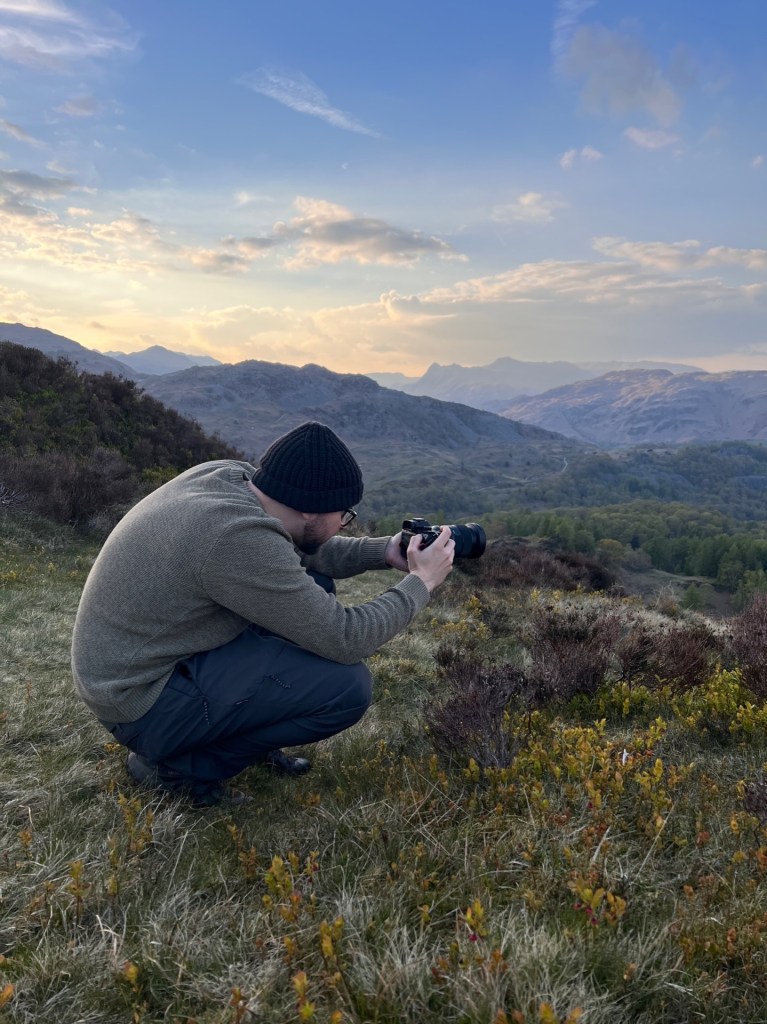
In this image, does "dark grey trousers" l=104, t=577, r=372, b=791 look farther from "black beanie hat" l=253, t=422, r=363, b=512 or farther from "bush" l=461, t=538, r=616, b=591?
"bush" l=461, t=538, r=616, b=591

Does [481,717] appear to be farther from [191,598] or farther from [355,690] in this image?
[191,598]

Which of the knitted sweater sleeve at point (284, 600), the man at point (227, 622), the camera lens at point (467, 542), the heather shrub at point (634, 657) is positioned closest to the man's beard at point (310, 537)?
the man at point (227, 622)

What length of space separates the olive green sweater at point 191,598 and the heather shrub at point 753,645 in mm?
2935

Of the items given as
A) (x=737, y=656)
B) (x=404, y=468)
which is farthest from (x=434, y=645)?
(x=404, y=468)

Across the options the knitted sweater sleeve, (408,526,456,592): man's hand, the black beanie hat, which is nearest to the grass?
the knitted sweater sleeve

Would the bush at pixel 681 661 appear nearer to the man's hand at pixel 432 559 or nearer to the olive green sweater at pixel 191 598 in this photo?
the man's hand at pixel 432 559

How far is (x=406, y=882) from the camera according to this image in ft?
7.25

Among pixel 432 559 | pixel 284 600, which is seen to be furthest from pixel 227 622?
pixel 432 559

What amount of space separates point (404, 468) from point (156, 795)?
183178mm

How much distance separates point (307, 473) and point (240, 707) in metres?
1.14

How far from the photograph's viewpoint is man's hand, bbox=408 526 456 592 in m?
3.25

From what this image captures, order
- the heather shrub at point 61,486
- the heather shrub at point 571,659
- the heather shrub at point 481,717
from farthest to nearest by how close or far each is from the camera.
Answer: the heather shrub at point 61,486, the heather shrub at point 571,659, the heather shrub at point 481,717

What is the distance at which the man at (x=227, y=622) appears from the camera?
2572 mm

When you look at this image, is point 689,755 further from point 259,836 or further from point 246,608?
point 246,608
